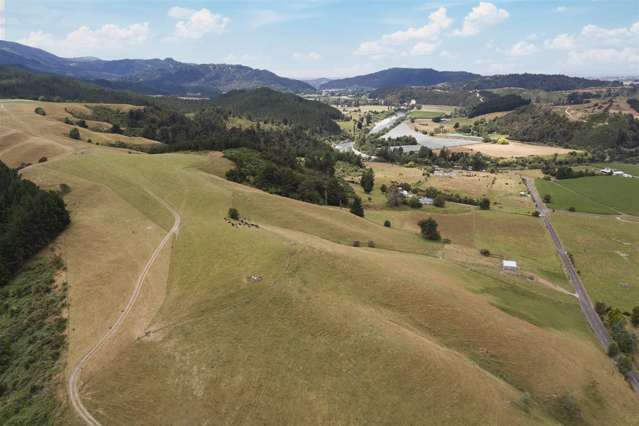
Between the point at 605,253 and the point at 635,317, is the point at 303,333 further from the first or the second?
the point at 605,253

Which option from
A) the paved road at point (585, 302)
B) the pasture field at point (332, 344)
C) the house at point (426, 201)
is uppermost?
the pasture field at point (332, 344)

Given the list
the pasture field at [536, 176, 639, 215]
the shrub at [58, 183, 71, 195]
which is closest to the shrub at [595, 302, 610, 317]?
the pasture field at [536, 176, 639, 215]

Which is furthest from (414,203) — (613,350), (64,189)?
(64,189)

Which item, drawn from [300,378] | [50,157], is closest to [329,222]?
[300,378]

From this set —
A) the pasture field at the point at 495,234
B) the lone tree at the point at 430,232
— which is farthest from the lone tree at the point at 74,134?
the lone tree at the point at 430,232

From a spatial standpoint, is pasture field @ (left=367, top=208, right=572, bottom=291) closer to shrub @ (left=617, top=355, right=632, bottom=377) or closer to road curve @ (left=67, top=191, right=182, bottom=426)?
shrub @ (left=617, top=355, right=632, bottom=377)

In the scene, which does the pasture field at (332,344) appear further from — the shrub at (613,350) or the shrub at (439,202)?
the shrub at (439,202)
